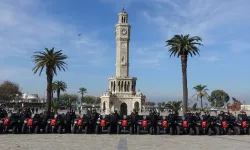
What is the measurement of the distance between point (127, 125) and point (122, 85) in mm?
66459

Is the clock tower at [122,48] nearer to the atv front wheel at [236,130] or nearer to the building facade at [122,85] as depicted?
the building facade at [122,85]

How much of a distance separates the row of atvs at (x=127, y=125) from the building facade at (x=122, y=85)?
62.3 m

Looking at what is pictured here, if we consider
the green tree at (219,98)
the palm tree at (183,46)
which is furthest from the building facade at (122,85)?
the green tree at (219,98)

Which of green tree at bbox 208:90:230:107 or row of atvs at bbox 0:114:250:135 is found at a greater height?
green tree at bbox 208:90:230:107

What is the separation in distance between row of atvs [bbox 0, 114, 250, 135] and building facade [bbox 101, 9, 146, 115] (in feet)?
204

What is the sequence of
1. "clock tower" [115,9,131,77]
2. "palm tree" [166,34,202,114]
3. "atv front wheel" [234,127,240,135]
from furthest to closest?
"clock tower" [115,9,131,77] < "palm tree" [166,34,202,114] < "atv front wheel" [234,127,240,135]

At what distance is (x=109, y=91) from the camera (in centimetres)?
8650

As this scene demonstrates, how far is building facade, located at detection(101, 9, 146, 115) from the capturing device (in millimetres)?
84312

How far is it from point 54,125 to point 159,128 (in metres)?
6.50

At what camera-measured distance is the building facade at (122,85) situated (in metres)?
84.3

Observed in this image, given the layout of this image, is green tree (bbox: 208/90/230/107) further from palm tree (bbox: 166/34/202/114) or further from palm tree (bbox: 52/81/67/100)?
palm tree (bbox: 166/34/202/114)

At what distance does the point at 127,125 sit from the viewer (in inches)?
806

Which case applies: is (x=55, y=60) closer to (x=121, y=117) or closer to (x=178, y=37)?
(x=178, y=37)

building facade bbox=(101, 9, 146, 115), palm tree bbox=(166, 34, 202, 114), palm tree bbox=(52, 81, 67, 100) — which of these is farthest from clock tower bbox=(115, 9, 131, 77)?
palm tree bbox=(166, 34, 202, 114)
